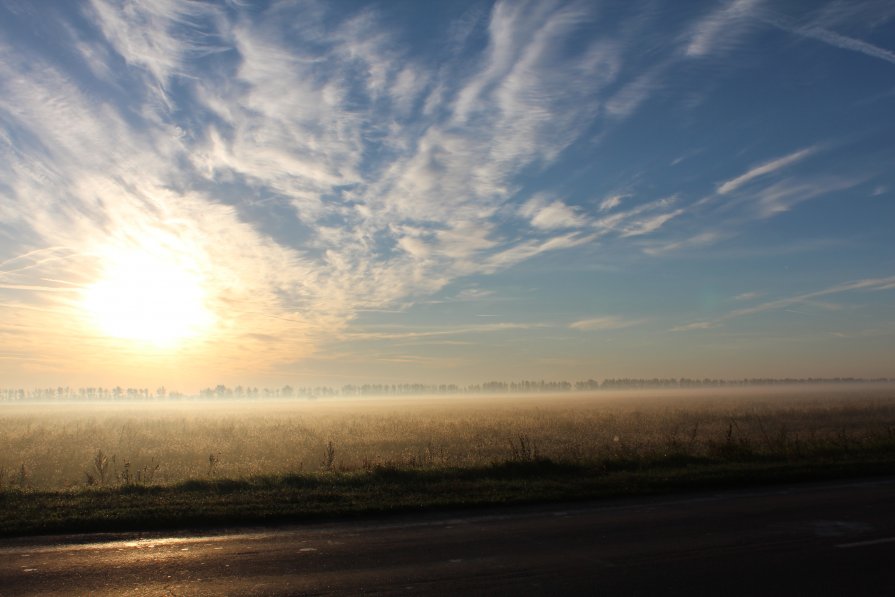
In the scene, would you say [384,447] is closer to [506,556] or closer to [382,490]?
[382,490]

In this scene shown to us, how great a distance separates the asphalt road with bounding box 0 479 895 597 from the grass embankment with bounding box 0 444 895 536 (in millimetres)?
920

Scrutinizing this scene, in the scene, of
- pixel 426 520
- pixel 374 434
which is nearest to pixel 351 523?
pixel 426 520

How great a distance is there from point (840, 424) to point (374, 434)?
30.4 meters

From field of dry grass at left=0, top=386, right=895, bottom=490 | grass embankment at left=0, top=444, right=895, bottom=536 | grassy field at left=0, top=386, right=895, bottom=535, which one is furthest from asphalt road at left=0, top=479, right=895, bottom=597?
field of dry grass at left=0, top=386, right=895, bottom=490

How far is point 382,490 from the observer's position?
559 inches

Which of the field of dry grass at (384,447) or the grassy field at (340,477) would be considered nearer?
the grassy field at (340,477)

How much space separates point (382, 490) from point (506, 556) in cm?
596

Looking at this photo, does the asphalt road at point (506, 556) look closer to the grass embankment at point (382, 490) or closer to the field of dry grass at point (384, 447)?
the grass embankment at point (382, 490)

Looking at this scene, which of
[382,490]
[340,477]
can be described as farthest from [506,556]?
[340,477]

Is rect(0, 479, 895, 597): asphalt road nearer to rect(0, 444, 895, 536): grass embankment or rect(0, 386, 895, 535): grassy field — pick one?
rect(0, 444, 895, 536): grass embankment

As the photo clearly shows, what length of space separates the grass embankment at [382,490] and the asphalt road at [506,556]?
3.02 feet

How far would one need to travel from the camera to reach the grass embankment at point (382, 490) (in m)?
11.3

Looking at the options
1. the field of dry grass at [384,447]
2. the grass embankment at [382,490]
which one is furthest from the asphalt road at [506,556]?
the field of dry grass at [384,447]

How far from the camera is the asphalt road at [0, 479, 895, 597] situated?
7348 millimetres
